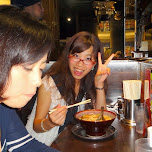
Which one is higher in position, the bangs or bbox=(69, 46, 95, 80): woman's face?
the bangs

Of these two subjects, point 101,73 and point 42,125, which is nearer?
point 42,125

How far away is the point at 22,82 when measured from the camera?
0.72m

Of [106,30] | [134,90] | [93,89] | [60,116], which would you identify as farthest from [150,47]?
[60,116]

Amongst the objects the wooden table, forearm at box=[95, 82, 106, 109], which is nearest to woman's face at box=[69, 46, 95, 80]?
forearm at box=[95, 82, 106, 109]

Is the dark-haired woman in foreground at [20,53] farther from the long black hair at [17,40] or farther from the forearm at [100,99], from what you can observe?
the forearm at [100,99]

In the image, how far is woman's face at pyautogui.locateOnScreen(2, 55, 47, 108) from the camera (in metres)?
0.70

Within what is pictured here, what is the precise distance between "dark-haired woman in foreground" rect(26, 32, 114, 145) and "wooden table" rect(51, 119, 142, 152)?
1.50ft

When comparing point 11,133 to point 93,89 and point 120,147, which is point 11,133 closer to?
point 120,147

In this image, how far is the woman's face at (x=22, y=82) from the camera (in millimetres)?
704

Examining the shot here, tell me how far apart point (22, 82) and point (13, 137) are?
561mm

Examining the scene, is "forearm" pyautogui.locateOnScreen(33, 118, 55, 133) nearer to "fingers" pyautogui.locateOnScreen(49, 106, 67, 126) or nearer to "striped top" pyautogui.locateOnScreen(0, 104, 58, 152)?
"fingers" pyautogui.locateOnScreen(49, 106, 67, 126)

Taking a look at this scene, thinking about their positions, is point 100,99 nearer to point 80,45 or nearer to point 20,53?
point 80,45

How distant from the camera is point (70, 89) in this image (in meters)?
1.88

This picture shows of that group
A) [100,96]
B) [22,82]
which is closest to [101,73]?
[100,96]
